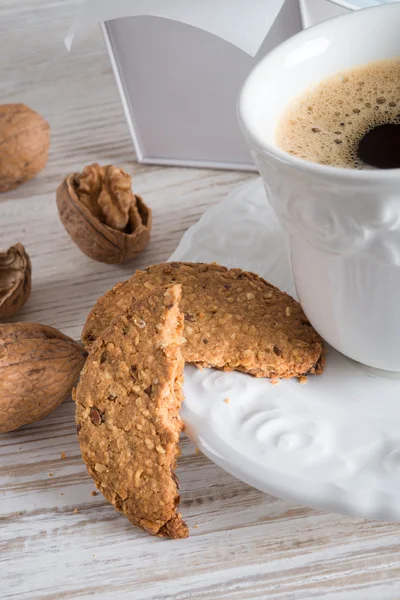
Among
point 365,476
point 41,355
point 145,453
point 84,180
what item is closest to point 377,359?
point 365,476

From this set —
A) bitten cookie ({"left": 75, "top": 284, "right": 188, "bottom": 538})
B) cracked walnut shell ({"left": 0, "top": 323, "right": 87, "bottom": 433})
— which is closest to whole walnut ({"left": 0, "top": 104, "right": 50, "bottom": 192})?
Answer: cracked walnut shell ({"left": 0, "top": 323, "right": 87, "bottom": 433})

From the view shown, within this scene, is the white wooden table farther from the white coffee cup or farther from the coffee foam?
the coffee foam

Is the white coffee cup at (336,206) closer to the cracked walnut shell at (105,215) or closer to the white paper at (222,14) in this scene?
the white paper at (222,14)

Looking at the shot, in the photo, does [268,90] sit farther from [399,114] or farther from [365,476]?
[365,476]

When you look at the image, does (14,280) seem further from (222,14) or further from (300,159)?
(300,159)

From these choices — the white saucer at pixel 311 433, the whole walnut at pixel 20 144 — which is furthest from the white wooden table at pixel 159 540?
the whole walnut at pixel 20 144

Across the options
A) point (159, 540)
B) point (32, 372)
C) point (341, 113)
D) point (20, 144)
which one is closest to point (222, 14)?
point (341, 113)
